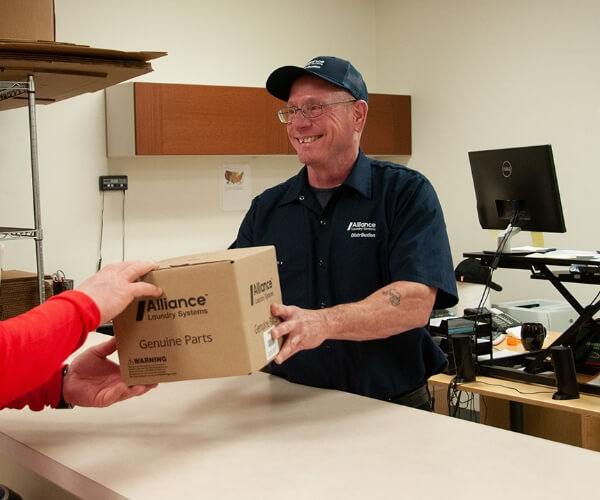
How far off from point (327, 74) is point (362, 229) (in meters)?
0.42

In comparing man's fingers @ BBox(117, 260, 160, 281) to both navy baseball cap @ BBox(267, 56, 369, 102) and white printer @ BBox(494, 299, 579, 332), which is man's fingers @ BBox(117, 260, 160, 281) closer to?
navy baseball cap @ BBox(267, 56, 369, 102)

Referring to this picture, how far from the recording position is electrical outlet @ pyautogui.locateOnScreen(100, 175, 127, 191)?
4250mm

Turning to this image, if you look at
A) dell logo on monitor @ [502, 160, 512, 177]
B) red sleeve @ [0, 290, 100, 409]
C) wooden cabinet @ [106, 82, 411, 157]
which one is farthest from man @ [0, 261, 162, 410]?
wooden cabinet @ [106, 82, 411, 157]

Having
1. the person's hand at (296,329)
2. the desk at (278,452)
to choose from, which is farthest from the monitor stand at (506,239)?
the person's hand at (296,329)

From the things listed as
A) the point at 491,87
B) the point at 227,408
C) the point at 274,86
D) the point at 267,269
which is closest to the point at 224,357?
the point at 267,269

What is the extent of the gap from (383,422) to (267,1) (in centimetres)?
401

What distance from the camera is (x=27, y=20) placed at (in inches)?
96.2

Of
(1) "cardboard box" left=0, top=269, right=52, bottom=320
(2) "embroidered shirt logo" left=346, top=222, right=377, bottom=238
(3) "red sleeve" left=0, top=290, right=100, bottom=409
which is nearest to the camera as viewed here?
(3) "red sleeve" left=0, top=290, right=100, bottom=409

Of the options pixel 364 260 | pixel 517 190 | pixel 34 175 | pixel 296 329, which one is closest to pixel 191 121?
pixel 34 175

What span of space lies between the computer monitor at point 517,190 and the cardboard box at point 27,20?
174cm

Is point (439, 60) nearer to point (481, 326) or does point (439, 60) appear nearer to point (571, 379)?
point (481, 326)

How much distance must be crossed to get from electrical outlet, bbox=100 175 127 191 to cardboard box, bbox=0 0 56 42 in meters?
1.79

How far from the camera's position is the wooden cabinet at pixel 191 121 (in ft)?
13.5

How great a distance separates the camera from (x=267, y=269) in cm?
142
